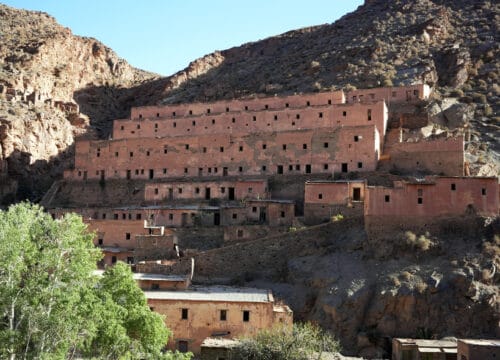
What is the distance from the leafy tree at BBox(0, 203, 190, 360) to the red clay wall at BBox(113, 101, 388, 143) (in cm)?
2548

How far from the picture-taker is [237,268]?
3084cm

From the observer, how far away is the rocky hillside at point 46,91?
162 ft

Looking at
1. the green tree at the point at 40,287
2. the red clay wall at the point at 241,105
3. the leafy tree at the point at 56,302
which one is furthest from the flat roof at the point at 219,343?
the red clay wall at the point at 241,105

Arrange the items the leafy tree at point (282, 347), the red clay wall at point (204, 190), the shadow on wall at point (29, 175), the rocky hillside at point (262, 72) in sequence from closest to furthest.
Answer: the leafy tree at point (282, 347)
the red clay wall at point (204, 190)
the shadow on wall at point (29, 175)
the rocky hillside at point (262, 72)

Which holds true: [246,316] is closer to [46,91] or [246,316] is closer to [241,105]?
[241,105]

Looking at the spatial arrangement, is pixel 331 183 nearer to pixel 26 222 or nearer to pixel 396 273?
pixel 396 273

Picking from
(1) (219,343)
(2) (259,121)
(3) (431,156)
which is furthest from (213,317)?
(2) (259,121)

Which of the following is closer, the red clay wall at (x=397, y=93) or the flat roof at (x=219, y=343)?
the flat roof at (x=219, y=343)

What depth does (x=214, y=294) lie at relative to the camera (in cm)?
2688

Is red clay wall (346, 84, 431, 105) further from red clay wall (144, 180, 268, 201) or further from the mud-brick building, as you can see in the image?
the mud-brick building

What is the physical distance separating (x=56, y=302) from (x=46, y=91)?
44.6 meters

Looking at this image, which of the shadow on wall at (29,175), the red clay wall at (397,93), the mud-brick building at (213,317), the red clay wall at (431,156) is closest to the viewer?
the mud-brick building at (213,317)

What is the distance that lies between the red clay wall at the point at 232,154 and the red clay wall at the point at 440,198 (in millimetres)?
8634

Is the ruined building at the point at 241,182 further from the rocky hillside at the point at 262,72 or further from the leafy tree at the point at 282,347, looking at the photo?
the rocky hillside at the point at 262,72
